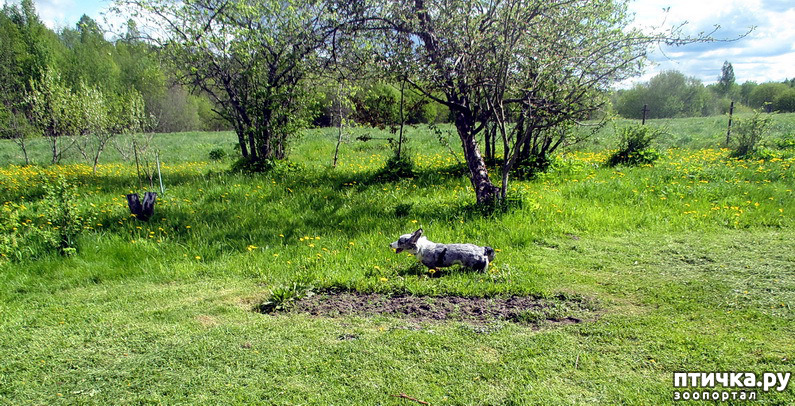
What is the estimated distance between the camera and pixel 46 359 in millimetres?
3559

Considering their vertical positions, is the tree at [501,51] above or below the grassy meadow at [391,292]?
above

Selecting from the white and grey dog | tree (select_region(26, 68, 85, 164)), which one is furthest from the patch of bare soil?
tree (select_region(26, 68, 85, 164))

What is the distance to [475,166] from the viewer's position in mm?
7926

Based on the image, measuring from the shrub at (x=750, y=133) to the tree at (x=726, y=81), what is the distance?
70.0 meters

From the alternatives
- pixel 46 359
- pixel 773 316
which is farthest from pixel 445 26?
pixel 46 359

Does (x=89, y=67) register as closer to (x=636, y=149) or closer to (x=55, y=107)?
(x=55, y=107)

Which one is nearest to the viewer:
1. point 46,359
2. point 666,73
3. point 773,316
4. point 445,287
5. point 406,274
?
point 46,359

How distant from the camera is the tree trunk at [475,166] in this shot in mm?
7566

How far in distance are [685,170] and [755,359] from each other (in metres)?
8.17

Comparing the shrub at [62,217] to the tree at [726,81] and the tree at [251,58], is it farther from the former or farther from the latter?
the tree at [726,81]

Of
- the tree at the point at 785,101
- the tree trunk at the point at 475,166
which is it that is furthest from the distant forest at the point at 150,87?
the tree trunk at the point at 475,166

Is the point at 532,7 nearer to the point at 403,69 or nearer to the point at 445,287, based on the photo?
the point at 403,69

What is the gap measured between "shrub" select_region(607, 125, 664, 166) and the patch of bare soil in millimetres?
8693

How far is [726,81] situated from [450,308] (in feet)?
302
